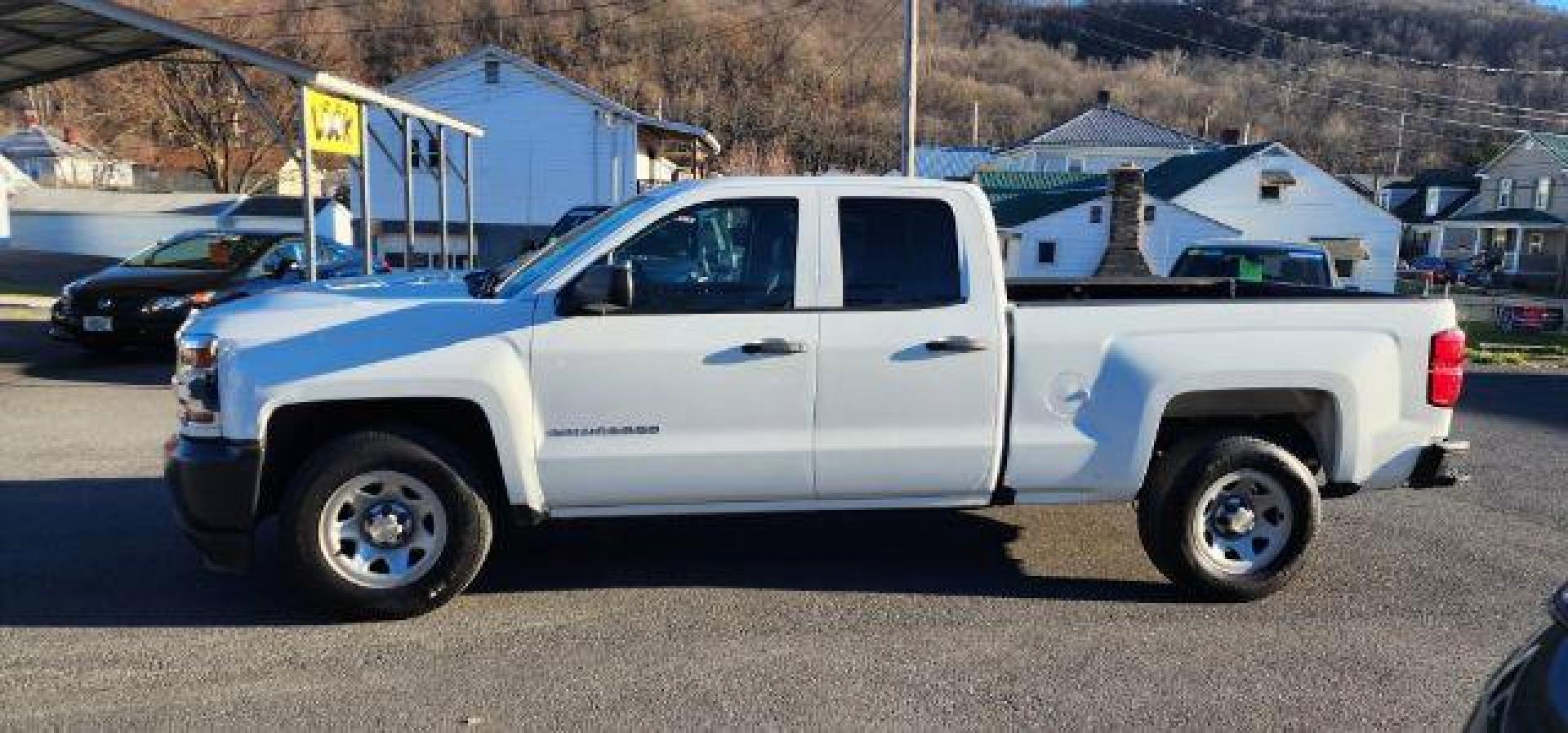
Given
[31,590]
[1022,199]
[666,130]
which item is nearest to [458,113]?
[666,130]

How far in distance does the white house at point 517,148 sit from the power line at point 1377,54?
84973 millimetres

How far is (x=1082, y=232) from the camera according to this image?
3941 cm

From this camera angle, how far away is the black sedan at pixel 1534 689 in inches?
80.4

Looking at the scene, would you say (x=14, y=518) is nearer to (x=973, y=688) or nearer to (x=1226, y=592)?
(x=973, y=688)

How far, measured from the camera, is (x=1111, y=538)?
619 cm

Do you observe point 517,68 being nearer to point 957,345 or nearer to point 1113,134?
point 957,345

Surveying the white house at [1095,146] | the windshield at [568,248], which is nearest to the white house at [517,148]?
the windshield at [568,248]

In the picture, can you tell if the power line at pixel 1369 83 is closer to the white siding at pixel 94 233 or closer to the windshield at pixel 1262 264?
the windshield at pixel 1262 264

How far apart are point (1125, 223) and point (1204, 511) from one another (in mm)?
32607

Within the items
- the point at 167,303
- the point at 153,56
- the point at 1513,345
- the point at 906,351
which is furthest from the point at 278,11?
the point at 906,351

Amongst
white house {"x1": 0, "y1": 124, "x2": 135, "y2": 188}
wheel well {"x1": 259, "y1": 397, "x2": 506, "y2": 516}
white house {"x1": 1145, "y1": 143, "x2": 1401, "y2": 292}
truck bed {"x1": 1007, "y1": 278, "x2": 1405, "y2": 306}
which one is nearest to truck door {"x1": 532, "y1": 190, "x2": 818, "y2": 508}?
wheel well {"x1": 259, "y1": 397, "x2": 506, "y2": 516}

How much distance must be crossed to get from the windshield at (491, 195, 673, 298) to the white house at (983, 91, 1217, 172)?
60.1 metres

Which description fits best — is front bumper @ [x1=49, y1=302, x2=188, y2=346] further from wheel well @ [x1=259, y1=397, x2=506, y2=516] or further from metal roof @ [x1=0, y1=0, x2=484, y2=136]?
wheel well @ [x1=259, y1=397, x2=506, y2=516]

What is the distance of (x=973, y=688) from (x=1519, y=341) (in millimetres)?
20629
